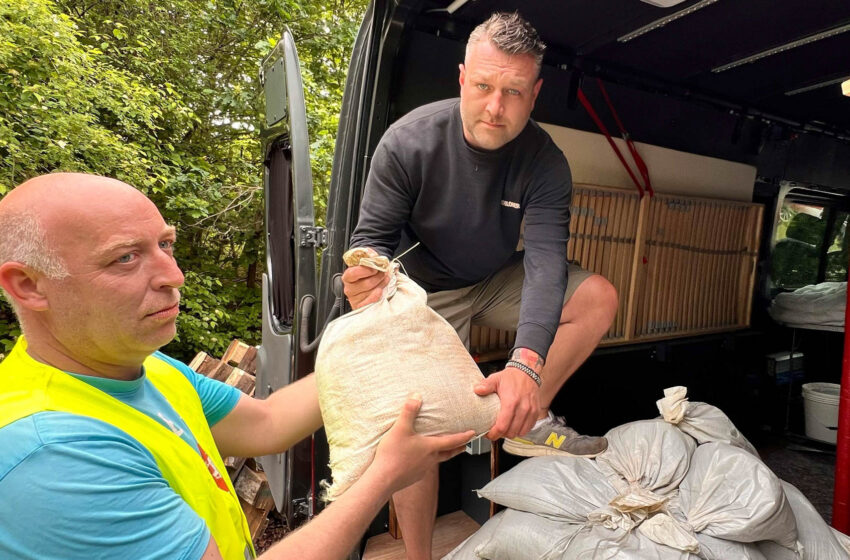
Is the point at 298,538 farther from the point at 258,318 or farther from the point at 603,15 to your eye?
the point at 258,318

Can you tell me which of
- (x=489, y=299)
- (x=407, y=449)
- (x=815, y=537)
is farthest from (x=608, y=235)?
(x=407, y=449)

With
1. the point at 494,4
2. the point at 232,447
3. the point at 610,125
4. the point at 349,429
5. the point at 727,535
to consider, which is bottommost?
the point at 727,535

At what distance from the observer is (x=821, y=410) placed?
425 cm

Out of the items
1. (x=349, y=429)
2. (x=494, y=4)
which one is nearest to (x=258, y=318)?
(x=494, y=4)

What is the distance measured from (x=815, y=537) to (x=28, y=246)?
2.71 metres

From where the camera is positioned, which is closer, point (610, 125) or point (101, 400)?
point (101, 400)

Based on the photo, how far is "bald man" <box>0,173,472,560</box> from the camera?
822 mm

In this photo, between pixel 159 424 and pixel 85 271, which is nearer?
pixel 85 271

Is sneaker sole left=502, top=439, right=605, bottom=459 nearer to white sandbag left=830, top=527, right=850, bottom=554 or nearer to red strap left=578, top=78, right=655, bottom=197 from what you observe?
white sandbag left=830, top=527, right=850, bottom=554

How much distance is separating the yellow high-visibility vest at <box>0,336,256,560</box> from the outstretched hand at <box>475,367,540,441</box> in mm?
676

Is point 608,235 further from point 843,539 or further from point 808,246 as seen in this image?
point 808,246

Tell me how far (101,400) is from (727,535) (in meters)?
1.99

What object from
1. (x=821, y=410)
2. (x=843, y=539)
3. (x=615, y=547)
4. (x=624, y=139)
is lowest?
(x=821, y=410)

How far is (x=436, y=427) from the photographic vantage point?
136 centimetres
